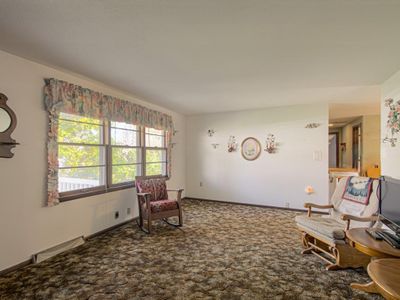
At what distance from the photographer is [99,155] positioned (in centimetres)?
363

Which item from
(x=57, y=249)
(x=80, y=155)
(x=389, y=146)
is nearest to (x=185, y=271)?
(x=57, y=249)

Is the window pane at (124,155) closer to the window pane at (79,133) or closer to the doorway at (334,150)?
the window pane at (79,133)

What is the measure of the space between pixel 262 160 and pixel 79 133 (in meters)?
3.88

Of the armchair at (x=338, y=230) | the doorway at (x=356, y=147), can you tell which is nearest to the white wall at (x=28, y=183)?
the armchair at (x=338, y=230)

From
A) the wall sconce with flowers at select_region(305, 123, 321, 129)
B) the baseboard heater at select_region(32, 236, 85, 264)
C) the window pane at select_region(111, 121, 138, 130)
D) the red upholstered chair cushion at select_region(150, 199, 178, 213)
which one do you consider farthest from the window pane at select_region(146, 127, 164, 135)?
the wall sconce with flowers at select_region(305, 123, 321, 129)

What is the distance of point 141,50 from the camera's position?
7.54ft

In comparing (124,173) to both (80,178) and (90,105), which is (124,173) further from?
(90,105)

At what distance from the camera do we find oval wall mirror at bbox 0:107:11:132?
2.34m

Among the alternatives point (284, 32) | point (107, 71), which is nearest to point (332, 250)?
point (284, 32)

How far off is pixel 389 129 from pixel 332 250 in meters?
1.91

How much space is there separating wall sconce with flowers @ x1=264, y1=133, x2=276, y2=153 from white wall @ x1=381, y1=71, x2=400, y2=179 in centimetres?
214

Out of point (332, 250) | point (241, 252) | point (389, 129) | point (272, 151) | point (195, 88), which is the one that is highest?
point (195, 88)

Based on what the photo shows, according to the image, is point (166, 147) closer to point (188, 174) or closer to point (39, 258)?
point (188, 174)

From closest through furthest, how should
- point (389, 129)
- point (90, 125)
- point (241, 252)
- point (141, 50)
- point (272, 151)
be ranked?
point (141, 50), point (241, 252), point (389, 129), point (90, 125), point (272, 151)
